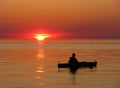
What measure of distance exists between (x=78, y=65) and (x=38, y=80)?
41.5ft

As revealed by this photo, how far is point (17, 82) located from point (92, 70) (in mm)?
15770

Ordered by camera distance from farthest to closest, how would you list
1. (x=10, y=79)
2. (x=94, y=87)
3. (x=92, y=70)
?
(x=92, y=70) → (x=10, y=79) → (x=94, y=87)

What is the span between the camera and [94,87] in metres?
33.1

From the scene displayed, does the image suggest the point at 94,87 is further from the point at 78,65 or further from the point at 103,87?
the point at 78,65

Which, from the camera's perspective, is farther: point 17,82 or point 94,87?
point 17,82

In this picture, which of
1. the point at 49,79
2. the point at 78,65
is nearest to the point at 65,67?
the point at 78,65

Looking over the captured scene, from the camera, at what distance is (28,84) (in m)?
34.9

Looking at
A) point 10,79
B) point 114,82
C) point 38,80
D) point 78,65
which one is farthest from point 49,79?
point 78,65

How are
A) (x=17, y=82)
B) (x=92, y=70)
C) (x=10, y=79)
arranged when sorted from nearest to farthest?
(x=17, y=82) → (x=10, y=79) → (x=92, y=70)

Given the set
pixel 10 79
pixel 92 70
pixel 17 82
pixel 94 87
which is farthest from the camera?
pixel 92 70

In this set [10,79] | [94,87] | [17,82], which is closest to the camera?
[94,87]

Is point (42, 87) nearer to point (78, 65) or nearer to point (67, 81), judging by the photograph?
point (67, 81)

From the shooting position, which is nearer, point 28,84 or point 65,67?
point 28,84

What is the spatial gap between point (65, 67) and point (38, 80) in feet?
42.9
